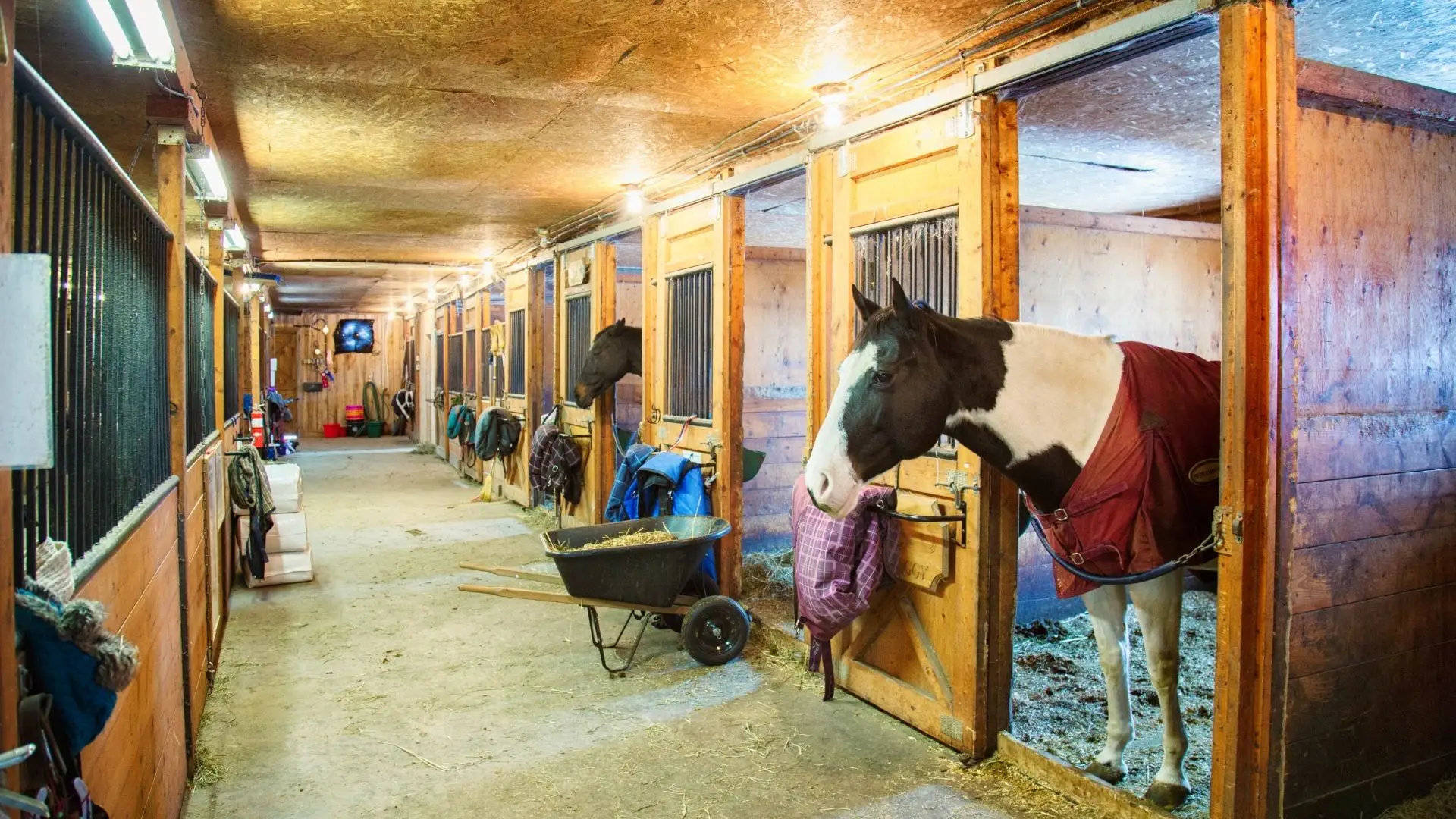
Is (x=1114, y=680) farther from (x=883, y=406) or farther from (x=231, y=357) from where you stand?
(x=231, y=357)

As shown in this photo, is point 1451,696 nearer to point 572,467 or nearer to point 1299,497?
point 1299,497

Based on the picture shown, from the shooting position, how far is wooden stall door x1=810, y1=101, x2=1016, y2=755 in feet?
9.41

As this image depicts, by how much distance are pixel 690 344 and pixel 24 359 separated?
4.03 m

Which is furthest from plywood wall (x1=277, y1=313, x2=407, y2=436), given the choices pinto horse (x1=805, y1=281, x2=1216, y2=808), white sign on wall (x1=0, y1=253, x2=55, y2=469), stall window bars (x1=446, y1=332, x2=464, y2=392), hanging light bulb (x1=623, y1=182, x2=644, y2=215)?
white sign on wall (x1=0, y1=253, x2=55, y2=469)

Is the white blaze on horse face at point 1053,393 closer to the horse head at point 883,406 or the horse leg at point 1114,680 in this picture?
the horse head at point 883,406

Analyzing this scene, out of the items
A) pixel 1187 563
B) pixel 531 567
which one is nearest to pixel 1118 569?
pixel 1187 563

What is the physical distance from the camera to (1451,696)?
2.51 m

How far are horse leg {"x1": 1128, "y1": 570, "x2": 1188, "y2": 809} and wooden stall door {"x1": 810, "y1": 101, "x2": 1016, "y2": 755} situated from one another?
513mm

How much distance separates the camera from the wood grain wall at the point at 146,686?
1.68m

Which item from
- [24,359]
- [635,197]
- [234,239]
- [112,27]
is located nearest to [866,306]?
[24,359]

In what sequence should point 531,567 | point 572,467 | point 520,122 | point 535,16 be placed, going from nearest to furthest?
point 535,16 < point 520,122 < point 531,567 < point 572,467

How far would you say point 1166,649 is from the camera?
2.50 meters

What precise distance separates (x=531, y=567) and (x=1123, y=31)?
466 centimetres

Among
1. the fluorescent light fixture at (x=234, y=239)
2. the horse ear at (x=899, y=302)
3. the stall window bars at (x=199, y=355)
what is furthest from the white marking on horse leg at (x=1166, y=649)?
the fluorescent light fixture at (x=234, y=239)
